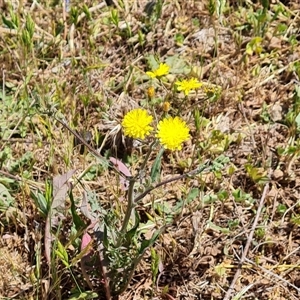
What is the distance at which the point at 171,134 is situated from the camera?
1.52 m

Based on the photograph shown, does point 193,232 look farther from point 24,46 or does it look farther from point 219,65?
point 24,46

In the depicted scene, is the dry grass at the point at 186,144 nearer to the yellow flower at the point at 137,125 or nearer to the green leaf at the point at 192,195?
the green leaf at the point at 192,195

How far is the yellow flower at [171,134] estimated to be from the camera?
4.97 ft

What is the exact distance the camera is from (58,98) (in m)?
2.16

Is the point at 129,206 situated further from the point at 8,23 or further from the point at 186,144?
the point at 8,23

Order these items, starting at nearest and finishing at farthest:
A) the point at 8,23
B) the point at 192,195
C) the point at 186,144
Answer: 1. the point at 192,195
2. the point at 186,144
3. the point at 8,23

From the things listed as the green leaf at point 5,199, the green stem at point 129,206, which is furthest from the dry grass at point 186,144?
the green stem at point 129,206

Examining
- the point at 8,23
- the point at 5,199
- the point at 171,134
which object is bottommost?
the point at 5,199

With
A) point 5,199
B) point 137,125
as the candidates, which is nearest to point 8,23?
point 5,199

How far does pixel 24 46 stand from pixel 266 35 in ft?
3.07

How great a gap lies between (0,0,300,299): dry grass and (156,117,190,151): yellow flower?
0.24 metres

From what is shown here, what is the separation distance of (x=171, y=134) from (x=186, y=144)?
608 mm

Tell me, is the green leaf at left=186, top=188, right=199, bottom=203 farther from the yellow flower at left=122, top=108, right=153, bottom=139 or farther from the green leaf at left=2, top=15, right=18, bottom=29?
the green leaf at left=2, top=15, right=18, bottom=29

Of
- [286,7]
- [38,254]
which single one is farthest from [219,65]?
[38,254]
